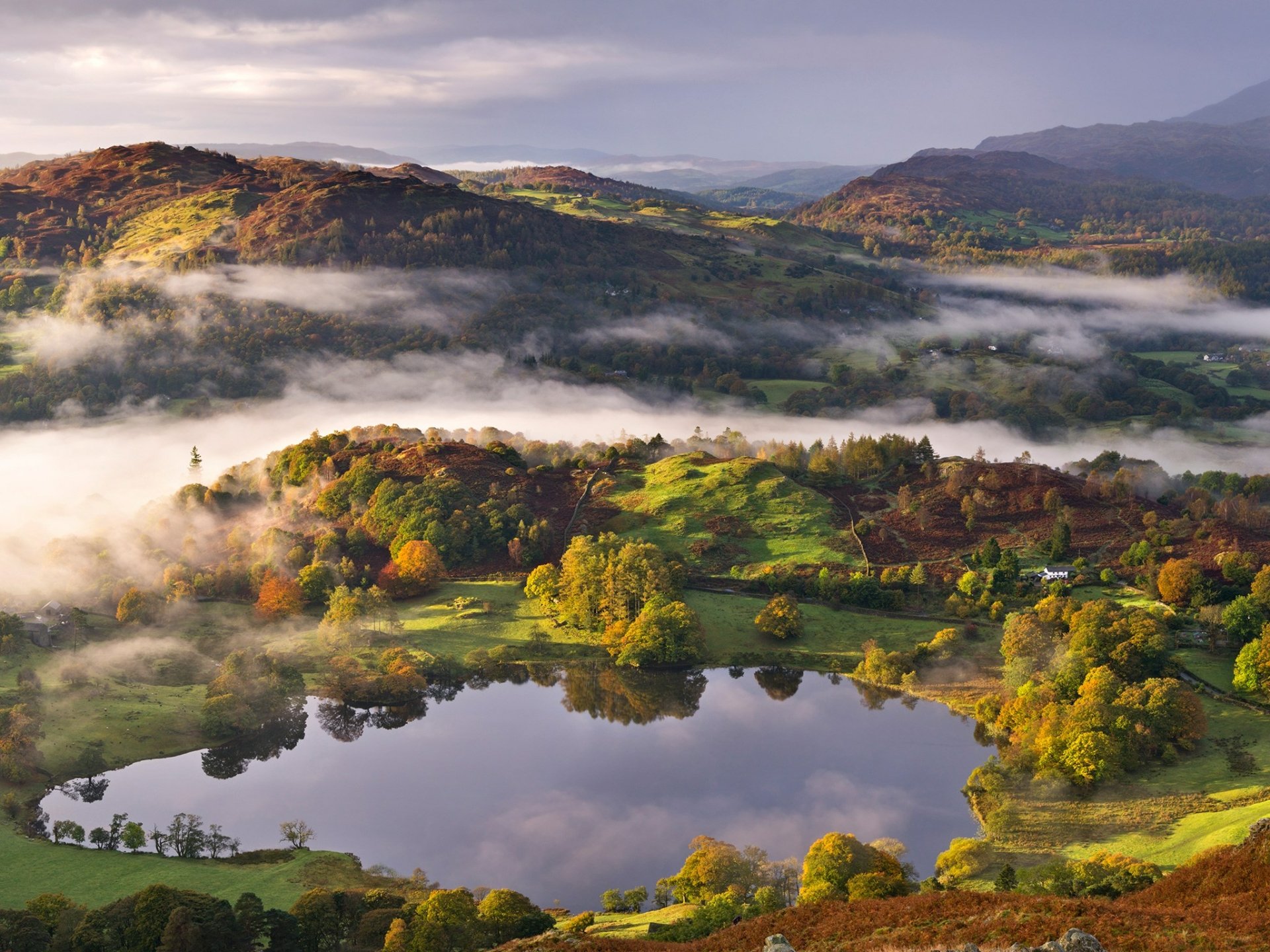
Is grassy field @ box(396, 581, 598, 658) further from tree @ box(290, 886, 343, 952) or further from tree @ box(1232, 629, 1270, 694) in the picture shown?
tree @ box(1232, 629, 1270, 694)

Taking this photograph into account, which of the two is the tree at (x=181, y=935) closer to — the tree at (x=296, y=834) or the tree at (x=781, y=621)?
the tree at (x=296, y=834)

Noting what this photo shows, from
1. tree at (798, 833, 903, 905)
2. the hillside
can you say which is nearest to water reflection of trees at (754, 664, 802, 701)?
tree at (798, 833, 903, 905)

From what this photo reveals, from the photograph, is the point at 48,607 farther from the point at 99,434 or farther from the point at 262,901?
the point at 99,434


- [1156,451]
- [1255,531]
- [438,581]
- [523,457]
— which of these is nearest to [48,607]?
[438,581]

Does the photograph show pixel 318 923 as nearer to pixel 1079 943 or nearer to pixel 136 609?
pixel 1079 943

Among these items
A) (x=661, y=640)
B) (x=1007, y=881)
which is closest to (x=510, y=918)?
(x=1007, y=881)
